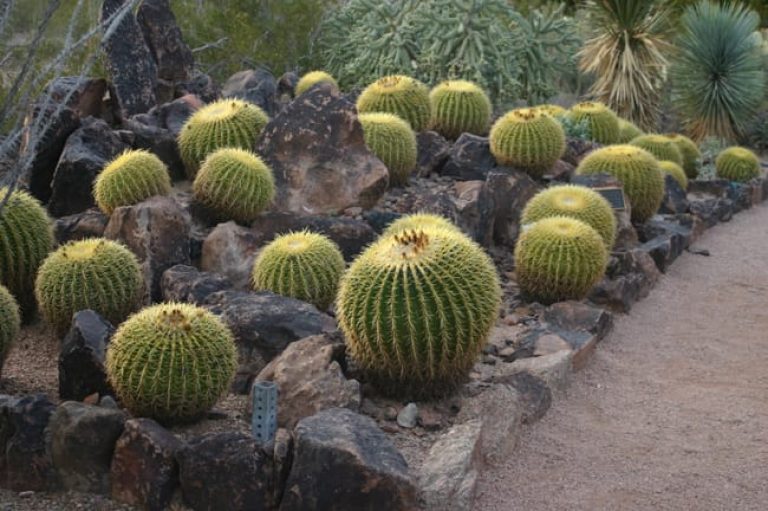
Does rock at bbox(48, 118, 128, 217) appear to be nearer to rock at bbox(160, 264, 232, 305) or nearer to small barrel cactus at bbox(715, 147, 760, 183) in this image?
rock at bbox(160, 264, 232, 305)

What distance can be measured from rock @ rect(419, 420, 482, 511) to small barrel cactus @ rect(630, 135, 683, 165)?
7539 millimetres

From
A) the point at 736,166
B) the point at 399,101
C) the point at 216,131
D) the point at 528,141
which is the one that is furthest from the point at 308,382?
the point at 736,166

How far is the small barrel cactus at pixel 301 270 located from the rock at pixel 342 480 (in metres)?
1.87

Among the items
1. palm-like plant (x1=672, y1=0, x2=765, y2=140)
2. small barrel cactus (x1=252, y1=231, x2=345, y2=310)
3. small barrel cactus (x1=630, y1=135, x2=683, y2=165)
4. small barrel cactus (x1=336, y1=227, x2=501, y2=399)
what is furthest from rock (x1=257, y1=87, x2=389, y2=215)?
palm-like plant (x1=672, y1=0, x2=765, y2=140)

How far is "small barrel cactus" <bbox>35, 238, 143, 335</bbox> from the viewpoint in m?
5.46

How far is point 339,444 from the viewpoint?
13.0ft

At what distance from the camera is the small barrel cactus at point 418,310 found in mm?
4766

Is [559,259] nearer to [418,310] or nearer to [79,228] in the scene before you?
[418,310]

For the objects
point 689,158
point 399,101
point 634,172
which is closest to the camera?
point 634,172

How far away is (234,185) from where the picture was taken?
21.9ft

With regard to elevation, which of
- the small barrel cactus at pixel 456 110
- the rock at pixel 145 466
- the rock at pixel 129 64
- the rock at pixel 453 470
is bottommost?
the rock at pixel 453 470

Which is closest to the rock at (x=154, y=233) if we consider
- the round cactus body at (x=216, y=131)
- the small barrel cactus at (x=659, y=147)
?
the round cactus body at (x=216, y=131)

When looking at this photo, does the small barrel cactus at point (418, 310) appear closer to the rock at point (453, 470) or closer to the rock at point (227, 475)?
the rock at point (453, 470)

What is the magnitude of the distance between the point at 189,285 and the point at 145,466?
1.79 m
